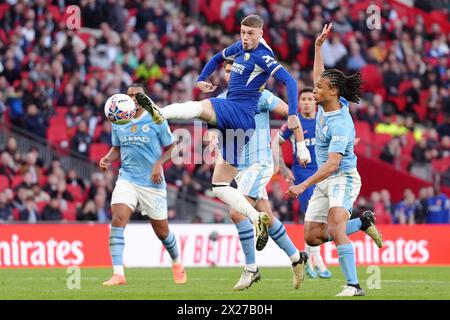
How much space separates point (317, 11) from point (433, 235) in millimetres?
10538

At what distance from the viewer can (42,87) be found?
25.7 meters

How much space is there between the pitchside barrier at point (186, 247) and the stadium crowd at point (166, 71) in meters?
1.61

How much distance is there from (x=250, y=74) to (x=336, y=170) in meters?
1.54

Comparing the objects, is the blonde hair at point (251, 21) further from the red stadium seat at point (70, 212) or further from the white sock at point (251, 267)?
the red stadium seat at point (70, 212)

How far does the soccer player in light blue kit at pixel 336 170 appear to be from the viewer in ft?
40.8

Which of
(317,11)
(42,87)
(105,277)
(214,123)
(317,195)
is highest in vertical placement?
(317,11)

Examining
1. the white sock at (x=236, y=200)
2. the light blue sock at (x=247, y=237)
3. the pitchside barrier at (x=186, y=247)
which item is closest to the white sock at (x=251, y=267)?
the light blue sock at (x=247, y=237)

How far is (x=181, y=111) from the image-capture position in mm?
12398

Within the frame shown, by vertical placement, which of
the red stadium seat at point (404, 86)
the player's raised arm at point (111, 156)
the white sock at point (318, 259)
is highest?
the red stadium seat at point (404, 86)

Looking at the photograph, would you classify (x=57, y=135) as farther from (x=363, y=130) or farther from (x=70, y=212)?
(x=363, y=130)

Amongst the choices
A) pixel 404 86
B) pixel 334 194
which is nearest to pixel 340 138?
pixel 334 194

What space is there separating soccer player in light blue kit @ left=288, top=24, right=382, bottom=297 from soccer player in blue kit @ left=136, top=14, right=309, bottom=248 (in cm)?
41
